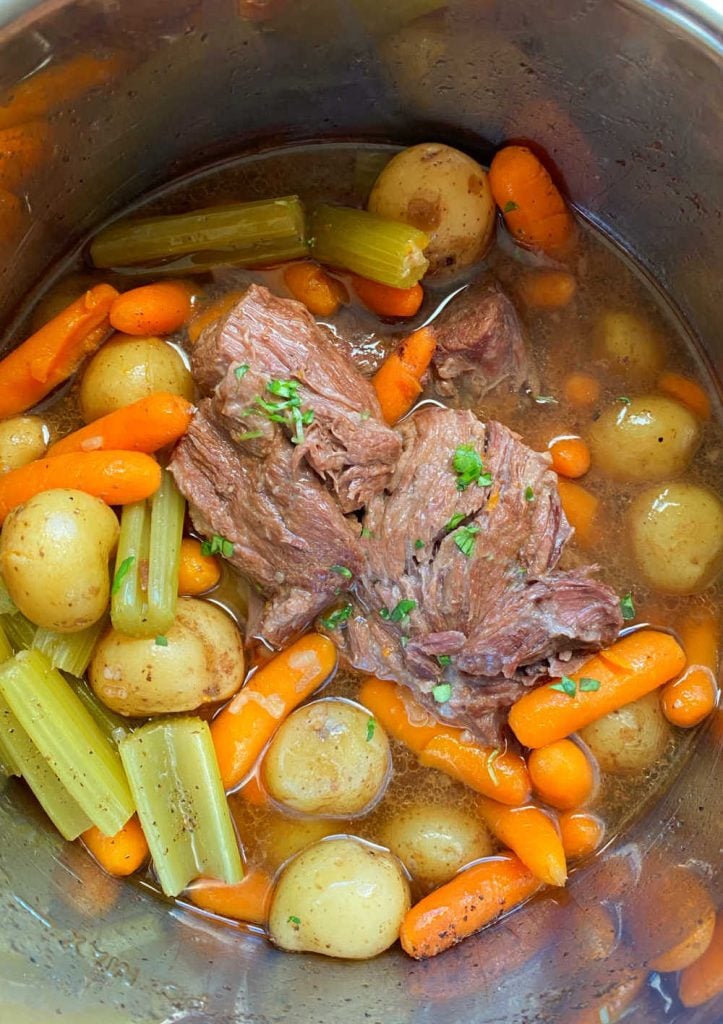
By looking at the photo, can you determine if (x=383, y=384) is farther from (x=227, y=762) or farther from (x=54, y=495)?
(x=227, y=762)

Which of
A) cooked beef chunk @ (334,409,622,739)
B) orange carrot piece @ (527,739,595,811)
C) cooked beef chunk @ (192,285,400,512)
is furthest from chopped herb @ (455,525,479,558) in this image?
orange carrot piece @ (527,739,595,811)

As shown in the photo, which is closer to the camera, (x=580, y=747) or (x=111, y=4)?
(x=111, y=4)

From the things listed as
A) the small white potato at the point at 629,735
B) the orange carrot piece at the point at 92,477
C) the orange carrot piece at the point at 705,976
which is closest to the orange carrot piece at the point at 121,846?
the orange carrot piece at the point at 92,477

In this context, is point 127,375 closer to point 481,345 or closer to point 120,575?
point 120,575

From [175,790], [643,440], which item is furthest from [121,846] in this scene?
[643,440]

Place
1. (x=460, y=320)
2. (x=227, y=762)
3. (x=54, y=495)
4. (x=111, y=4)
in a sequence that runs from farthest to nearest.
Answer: (x=460, y=320) → (x=227, y=762) → (x=54, y=495) → (x=111, y=4)

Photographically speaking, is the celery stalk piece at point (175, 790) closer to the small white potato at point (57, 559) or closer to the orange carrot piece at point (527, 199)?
the small white potato at point (57, 559)

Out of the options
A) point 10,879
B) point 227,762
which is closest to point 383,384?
point 227,762

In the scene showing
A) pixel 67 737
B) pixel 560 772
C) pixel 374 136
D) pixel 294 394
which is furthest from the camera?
pixel 374 136
